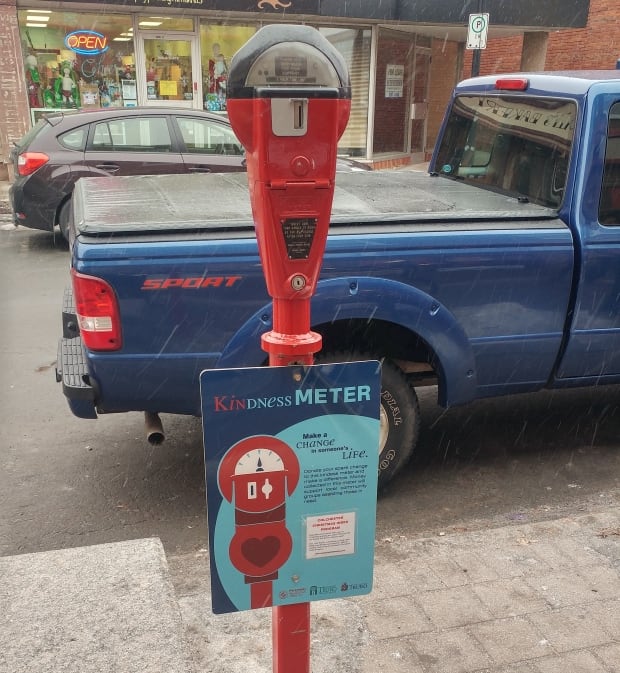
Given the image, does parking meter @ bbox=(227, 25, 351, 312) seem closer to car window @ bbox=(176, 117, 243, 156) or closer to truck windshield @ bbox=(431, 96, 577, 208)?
truck windshield @ bbox=(431, 96, 577, 208)

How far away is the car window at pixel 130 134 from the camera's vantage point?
930 centimetres

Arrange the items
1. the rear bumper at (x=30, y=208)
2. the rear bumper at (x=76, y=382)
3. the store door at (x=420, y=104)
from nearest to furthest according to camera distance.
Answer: the rear bumper at (x=76, y=382), the rear bumper at (x=30, y=208), the store door at (x=420, y=104)

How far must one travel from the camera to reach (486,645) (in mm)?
2656

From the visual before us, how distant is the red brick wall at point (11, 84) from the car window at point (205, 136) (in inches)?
209

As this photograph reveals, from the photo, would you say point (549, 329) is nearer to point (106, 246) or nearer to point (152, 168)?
point (106, 246)

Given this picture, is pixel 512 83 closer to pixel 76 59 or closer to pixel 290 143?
pixel 290 143

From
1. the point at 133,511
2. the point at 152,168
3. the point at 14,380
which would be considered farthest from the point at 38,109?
the point at 133,511

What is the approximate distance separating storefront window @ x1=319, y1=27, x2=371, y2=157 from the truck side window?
38.8 ft

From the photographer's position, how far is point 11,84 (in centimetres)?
1318

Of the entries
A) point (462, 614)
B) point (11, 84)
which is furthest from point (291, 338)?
point (11, 84)

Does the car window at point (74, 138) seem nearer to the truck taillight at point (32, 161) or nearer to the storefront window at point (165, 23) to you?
the truck taillight at point (32, 161)

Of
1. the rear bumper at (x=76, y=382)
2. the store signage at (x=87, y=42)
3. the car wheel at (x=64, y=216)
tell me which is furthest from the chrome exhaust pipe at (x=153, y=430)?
the store signage at (x=87, y=42)

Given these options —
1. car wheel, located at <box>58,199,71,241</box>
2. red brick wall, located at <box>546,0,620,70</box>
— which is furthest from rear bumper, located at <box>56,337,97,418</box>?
red brick wall, located at <box>546,0,620,70</box>

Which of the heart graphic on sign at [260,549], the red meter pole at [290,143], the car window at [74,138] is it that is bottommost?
the heart graphic on sign at [260,549]
